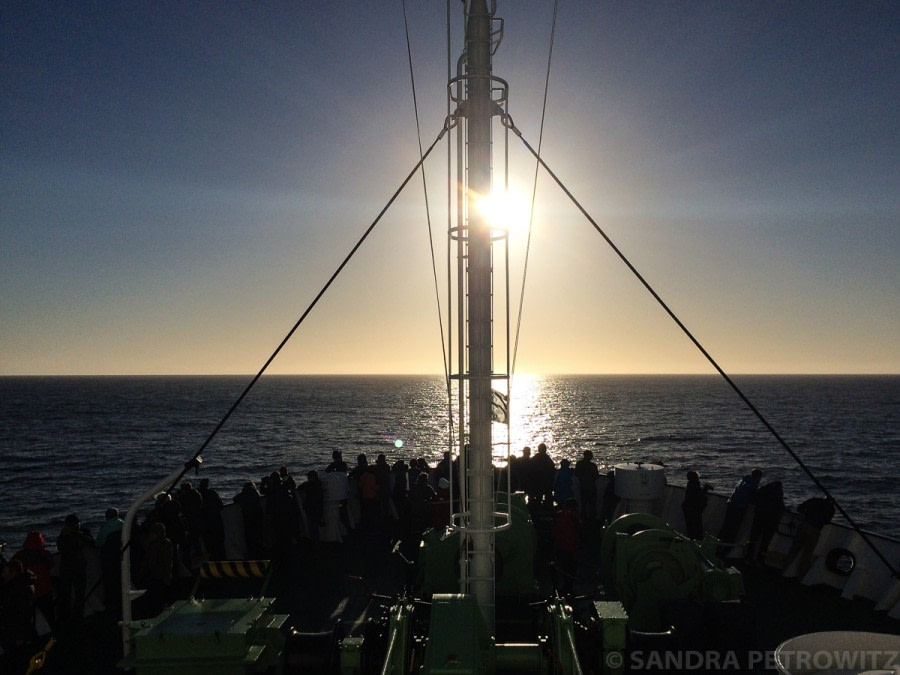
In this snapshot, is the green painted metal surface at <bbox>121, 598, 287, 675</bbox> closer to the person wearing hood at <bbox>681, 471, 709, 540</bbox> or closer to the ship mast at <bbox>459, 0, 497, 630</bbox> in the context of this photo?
the ship mast at <bbox>459, 0, 497, 630</bbox>

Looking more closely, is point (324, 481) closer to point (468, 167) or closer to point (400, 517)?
point (400, 517)

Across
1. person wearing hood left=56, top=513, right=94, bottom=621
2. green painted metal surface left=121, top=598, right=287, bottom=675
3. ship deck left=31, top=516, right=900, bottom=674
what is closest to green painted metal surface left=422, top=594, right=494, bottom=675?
ship deck left=31, top=516, right=900, bottom=674

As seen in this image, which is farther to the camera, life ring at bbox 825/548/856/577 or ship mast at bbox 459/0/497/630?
life ring at bbox 825/548/856/577

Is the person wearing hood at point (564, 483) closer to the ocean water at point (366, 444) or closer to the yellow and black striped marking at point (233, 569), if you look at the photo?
the ocean water at point (366, 444)

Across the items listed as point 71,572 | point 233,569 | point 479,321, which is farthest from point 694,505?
point 71,572

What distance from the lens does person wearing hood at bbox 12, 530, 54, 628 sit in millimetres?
8305

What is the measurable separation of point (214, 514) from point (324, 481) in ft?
8.26

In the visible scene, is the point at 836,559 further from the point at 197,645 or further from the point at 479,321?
the point at 197,645

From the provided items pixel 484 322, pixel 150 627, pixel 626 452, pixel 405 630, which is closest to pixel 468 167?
pixel 484 322

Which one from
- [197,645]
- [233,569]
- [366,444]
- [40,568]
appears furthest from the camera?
[366,444]

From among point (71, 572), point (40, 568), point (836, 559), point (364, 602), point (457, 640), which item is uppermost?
point (457, 640)

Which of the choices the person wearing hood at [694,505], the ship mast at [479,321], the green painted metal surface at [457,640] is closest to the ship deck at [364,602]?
the person wearing hood at [694,505]

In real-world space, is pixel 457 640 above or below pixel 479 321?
below

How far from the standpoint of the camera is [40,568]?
8.38 meters
